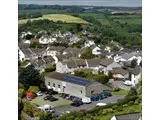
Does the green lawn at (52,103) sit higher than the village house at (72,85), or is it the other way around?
the village house at (72,85)

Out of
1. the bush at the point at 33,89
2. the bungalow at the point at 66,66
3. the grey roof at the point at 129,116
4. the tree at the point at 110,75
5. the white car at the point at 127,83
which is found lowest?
the grey roof at the point at 129,116

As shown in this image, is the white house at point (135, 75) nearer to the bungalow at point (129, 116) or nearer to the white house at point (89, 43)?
the bungalow at point (129, 116)

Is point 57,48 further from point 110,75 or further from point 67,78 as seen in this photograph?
point 110,75

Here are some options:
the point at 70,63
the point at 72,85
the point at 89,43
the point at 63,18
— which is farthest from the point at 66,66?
the point at 63,18

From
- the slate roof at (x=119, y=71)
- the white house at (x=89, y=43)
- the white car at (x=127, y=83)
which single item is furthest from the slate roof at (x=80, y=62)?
the white car at (x=127, y=83)

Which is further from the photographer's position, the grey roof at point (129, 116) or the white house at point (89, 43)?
the white house at point (89, 43)

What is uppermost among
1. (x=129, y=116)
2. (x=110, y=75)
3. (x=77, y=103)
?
(x=110, y=75)
